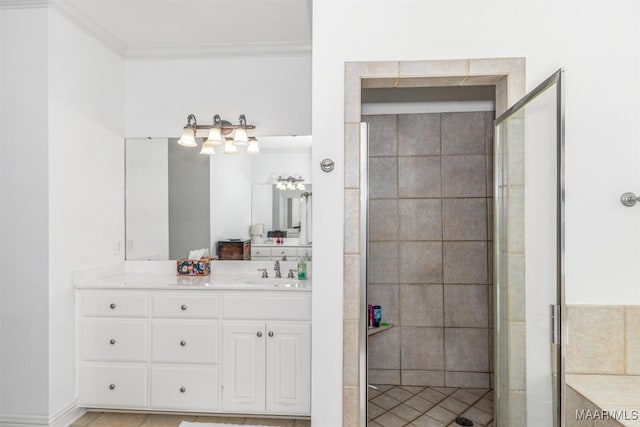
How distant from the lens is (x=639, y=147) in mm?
1850

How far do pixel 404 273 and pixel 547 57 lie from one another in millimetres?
1847

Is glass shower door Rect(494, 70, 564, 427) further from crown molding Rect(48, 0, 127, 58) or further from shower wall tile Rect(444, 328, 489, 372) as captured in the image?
crown molding Rect(48, 0, 127, 58)

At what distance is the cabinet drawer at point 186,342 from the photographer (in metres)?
2.52

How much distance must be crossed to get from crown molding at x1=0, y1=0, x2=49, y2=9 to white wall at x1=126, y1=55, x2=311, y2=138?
82 centimetres

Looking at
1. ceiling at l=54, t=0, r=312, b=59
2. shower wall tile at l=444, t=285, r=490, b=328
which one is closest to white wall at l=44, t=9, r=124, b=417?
ceiling at l=54, t=0, r=312, b=59

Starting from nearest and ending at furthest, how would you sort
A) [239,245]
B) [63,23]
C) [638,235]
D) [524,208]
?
[524,208], [638,235], [63,23], [239,245]

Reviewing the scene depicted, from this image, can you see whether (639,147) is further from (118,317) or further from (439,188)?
(118,317)

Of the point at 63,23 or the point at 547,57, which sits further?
the point at 63,23

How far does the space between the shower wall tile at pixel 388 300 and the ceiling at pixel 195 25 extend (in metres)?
2.02

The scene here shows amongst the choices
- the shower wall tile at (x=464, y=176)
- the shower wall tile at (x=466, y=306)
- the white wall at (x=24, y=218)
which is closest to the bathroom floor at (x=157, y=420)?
the white wall at (x=24, y=218)

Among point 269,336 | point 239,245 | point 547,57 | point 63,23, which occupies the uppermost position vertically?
point 63,23

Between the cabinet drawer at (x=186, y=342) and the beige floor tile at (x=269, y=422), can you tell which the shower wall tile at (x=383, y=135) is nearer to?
the cabinet drawer at (x=186, y=342)

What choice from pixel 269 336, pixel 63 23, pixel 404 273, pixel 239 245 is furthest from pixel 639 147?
pixel 63 23

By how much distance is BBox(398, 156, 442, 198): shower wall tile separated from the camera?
3.17 metres
